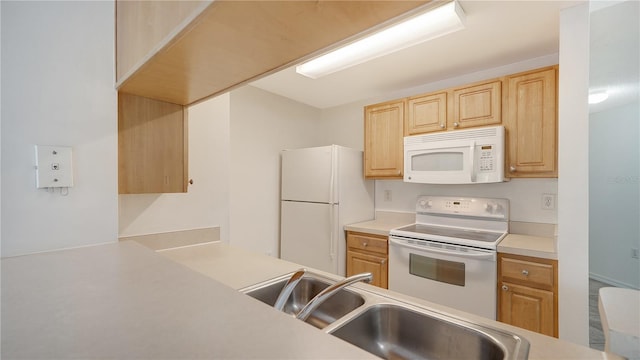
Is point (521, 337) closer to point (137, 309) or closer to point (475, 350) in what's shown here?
point (475, 350)

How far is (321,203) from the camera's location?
279cm

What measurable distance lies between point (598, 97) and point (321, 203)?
2112 millimetres

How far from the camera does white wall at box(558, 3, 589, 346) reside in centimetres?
154

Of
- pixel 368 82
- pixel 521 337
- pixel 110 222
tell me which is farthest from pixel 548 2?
pixel 110 222

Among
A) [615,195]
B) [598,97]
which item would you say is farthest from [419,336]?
[598,97]

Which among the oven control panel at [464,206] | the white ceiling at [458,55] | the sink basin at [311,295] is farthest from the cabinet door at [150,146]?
the oven control panel at [464,206]

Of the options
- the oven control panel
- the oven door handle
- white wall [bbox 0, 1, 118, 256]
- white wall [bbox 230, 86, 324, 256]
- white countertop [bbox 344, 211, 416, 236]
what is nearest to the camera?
white wall [bbox 0, 1, 118, 256]

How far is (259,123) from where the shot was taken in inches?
118

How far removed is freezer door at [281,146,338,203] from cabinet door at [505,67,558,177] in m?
1.50

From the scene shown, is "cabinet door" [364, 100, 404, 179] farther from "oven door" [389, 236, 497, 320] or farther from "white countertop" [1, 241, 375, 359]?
"white countertop" [1, 241, 375, 359]

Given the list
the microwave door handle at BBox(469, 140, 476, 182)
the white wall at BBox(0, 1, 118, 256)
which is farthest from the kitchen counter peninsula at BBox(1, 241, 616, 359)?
the microwave door handle at BBox(469, 140, 476, 182)

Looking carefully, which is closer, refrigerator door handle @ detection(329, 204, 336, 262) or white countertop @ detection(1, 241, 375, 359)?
white countertop @ detection(1, 241, 375, 359)

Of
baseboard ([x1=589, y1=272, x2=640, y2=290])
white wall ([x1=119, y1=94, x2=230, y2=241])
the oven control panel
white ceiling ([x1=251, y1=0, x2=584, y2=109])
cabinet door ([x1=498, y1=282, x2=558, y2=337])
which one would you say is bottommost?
cabinet door ([x1=498, y1=282, x2=558, y2=337])

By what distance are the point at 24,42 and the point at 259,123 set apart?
86.3 inches
